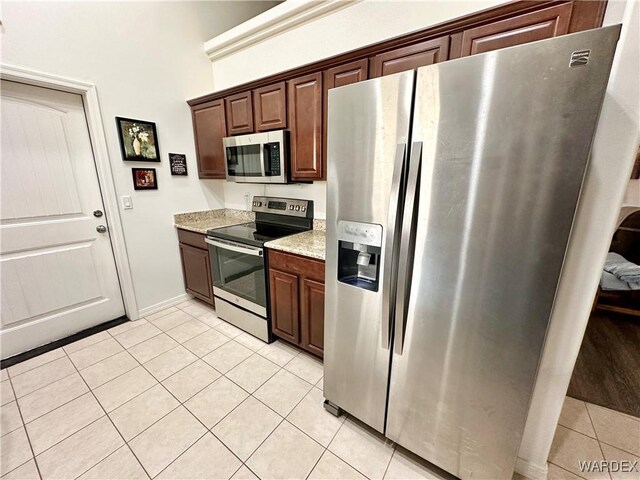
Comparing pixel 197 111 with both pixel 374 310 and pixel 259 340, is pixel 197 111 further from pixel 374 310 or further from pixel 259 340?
pixel 374 310

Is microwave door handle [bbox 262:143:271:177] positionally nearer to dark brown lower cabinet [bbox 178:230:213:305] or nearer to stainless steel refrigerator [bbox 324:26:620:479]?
dark brown lower cabinet [bbox 178:230:213:305]

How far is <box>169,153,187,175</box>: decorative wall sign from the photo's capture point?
105 inches

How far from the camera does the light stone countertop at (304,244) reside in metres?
1.74

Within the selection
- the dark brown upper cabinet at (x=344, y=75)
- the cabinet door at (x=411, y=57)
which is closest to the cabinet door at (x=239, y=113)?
the dark brown upper cabinet at (x=344, y=75)

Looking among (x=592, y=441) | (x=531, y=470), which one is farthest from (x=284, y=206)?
(x=592, y=441)

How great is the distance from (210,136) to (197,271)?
4.64 feet

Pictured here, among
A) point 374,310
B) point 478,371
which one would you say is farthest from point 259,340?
point 478,371

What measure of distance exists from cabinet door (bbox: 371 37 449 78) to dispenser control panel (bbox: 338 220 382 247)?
104 centimetres

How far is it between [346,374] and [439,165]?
1172 millimetres

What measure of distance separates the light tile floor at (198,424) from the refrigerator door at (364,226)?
246 mm

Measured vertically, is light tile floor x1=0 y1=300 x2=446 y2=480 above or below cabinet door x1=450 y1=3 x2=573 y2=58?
below

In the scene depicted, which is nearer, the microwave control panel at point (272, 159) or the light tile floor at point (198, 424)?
the light tile floor at point (198, 424)

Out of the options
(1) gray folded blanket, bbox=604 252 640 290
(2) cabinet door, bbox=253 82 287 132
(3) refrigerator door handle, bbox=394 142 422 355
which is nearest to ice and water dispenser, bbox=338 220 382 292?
(3) refrigerator door handle, bbox=394 142 422 355

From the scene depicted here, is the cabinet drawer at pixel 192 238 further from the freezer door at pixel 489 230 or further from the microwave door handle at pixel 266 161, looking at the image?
the freezer door at pixel 489 230
